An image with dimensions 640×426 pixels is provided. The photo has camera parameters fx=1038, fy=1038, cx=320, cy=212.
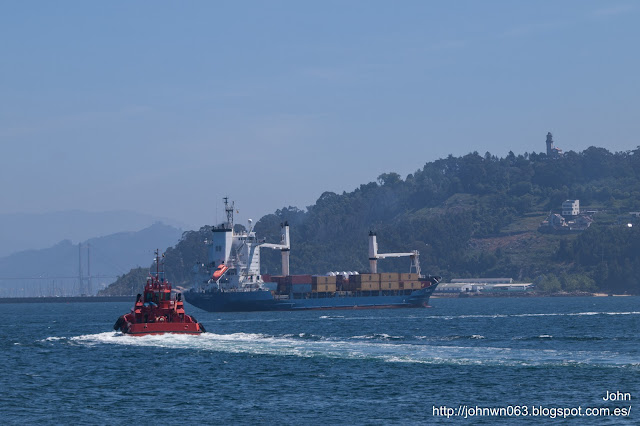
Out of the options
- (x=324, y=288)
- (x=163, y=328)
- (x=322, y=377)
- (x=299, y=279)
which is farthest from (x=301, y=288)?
(x=322, y=377)

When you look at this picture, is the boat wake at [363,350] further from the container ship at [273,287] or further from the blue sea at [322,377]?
the container ship at [273,287]

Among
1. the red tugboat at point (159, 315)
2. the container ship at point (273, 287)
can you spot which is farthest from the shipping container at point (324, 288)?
the red tugboat at point (159, 315)

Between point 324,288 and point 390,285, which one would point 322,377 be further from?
point 390,285

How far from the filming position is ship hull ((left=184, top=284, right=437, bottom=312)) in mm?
170000

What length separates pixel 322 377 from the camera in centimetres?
6519

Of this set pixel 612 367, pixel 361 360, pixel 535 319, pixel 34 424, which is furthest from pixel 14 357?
pixel 535 319

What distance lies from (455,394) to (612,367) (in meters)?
13.7

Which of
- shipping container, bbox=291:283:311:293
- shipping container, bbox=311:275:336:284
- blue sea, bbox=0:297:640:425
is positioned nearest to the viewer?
blue sea, bbox=0:297:640:425

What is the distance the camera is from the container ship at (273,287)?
172 meters

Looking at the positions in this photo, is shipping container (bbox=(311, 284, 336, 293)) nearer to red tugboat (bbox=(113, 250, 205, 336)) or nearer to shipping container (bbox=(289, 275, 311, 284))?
shipping container (bbox=(289, 275, 311, 284))

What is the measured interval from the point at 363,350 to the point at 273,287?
102238 millimetres

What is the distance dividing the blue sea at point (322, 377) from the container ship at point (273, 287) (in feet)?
230

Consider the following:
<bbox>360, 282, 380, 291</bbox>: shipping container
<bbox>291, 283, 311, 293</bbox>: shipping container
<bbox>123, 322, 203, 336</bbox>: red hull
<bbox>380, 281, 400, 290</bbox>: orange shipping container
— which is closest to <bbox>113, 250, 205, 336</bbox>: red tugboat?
<bbox>123, 322, 203, 336</bbox>: red hull

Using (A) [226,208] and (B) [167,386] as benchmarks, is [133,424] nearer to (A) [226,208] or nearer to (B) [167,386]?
(B) [167,386]
